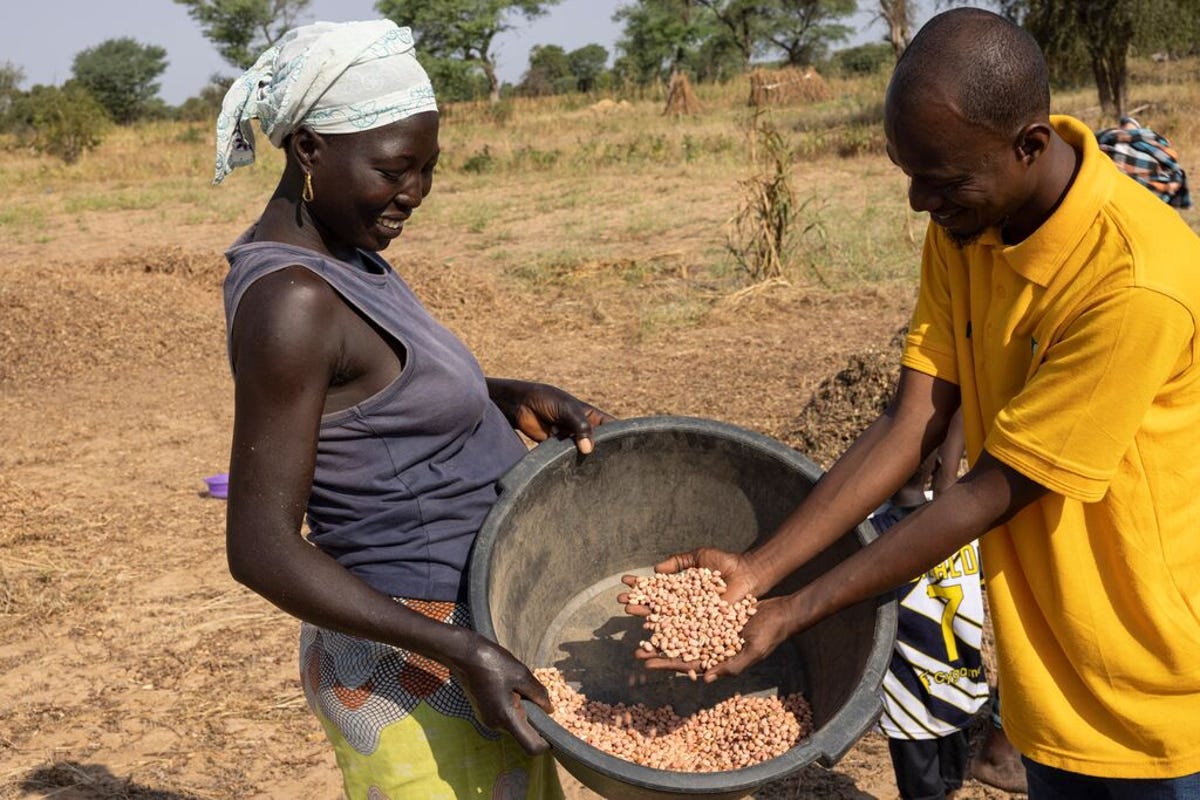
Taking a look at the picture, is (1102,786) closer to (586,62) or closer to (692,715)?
(692,715)

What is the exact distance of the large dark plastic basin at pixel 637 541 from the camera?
1.84 metres

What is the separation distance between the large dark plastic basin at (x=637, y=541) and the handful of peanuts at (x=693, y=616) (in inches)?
6.5

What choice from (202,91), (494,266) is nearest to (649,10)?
(202,91)

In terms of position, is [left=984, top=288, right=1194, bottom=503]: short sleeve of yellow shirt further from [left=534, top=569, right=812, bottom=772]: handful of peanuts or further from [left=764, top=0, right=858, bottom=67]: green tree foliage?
[left=764, top=0, right=858, bottom=67]: green tree foliage

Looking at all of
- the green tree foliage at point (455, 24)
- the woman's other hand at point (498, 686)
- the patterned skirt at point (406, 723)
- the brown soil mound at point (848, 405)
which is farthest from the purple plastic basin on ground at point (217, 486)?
the green tree foliage at point (455, 24)

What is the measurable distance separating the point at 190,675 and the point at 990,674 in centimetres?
243

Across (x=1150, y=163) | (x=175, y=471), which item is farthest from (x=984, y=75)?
(x=175, y=471)

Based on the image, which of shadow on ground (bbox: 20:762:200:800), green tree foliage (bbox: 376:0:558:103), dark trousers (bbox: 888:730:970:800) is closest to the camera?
dark trousers (bbox: 888:730:970:800)

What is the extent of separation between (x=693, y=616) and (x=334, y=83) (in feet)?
3.12

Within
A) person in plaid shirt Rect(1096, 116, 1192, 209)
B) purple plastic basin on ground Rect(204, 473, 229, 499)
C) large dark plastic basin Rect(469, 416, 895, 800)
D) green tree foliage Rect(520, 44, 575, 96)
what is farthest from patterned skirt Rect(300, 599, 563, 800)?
green tree foliage Rect(520, 44, 575, 96)

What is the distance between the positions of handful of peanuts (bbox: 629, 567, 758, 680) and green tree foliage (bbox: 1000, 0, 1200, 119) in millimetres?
14930

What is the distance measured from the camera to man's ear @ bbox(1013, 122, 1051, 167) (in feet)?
4.66

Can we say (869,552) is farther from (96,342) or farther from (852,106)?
(852,106)

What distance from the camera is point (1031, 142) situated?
1.43m
